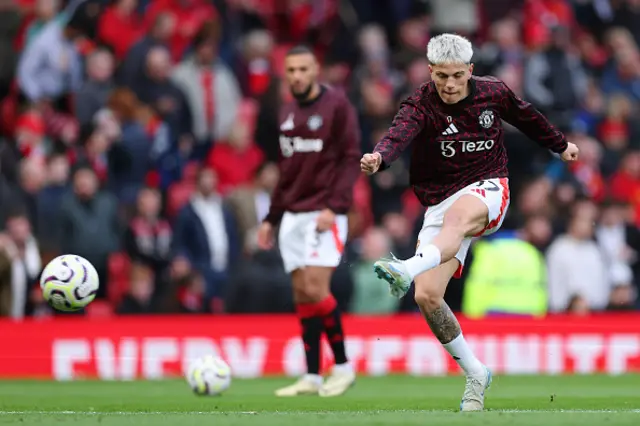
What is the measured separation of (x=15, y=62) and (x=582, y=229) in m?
7.39

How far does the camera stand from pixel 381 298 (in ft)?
53.9

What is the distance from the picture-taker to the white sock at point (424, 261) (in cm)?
885

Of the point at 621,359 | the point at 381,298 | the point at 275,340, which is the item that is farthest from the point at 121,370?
the point at 621,359

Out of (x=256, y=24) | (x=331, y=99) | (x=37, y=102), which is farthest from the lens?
(x=256, y=24)

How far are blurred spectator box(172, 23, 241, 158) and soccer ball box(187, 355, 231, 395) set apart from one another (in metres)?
6.43

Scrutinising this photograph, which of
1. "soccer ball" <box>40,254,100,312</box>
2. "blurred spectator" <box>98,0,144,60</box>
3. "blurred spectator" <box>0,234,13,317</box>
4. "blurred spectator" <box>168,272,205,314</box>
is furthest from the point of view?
"blurred spectator" <box>98,0,144,60</box>

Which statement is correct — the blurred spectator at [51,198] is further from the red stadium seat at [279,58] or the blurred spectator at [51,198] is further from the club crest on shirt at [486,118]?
the club crest on shirt at [486,118]

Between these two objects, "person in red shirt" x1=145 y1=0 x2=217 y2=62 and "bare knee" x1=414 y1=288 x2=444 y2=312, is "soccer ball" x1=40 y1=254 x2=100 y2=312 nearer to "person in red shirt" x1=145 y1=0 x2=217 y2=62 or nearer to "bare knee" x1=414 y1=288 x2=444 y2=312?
"bare knee" x1=414 y1=288 x2=444 y2=312

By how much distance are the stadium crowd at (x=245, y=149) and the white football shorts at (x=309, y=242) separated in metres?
3.83

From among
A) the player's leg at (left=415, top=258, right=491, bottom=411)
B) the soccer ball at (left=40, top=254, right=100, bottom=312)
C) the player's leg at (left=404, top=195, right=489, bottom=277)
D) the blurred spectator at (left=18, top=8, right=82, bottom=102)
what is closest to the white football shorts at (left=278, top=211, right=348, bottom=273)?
the soccer ball at (left=40, top=254, right=100, bottom=312)

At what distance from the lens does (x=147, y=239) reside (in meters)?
16.3

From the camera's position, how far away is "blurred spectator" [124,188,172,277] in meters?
16.2

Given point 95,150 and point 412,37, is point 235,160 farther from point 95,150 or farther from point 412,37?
point 412,37

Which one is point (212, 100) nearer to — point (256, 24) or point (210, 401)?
point (256, 24)
